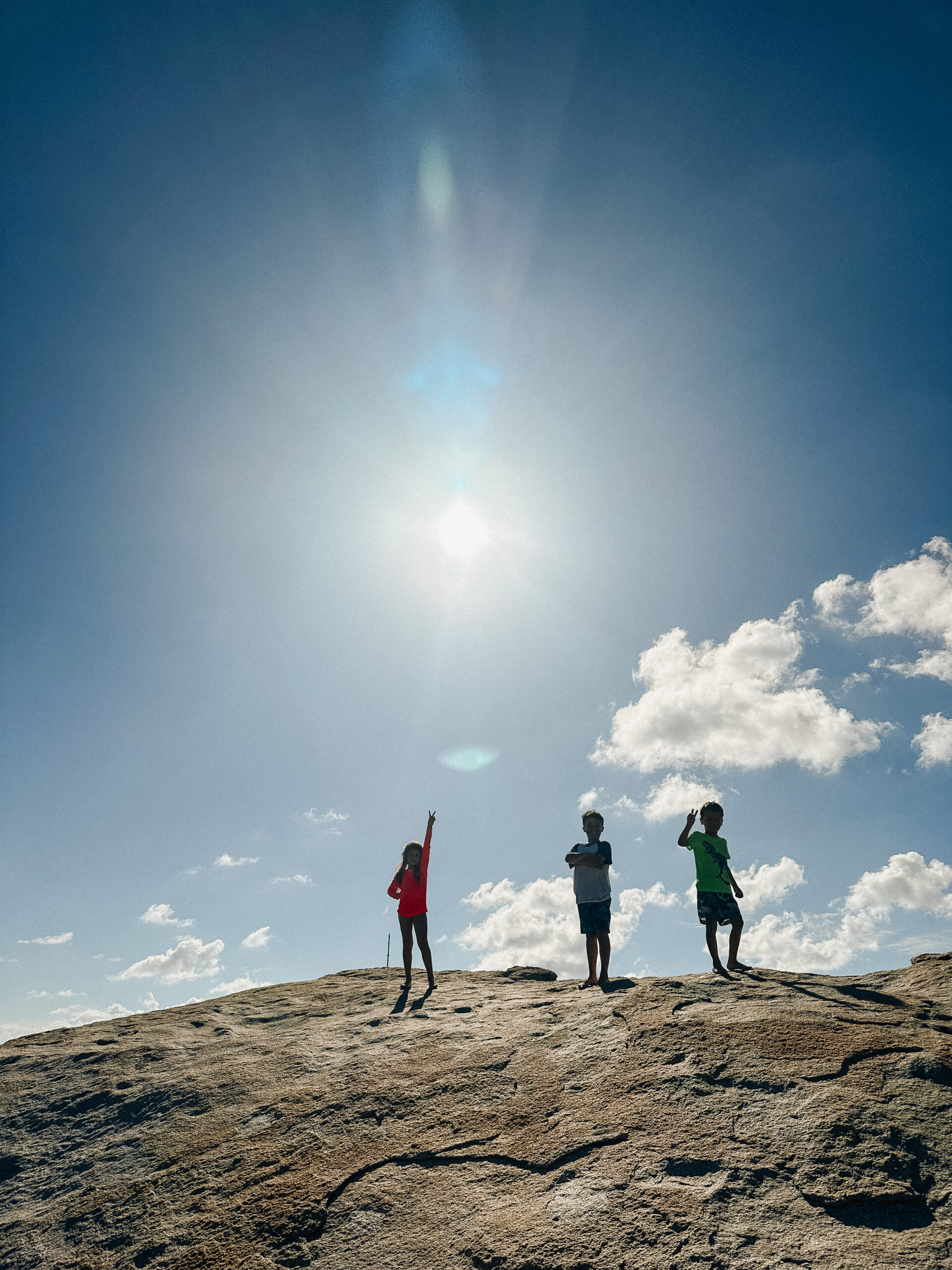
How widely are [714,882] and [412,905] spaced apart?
3.78 m

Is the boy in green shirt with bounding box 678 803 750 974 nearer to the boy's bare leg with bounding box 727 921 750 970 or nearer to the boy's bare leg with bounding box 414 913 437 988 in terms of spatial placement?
the boy's bare leg with bounding box 727 921 750 970

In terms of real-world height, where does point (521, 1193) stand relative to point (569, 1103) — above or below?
below

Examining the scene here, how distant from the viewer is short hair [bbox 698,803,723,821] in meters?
8.15

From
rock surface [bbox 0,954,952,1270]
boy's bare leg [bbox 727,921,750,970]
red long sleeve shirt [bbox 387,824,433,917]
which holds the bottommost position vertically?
rock surface [bbox 0,954,952,1270]

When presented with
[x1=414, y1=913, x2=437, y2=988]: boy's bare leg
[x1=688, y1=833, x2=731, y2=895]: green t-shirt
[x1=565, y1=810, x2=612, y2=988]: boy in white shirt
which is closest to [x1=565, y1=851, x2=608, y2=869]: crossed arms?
[x1=565, y1=810, x2=612, y2=988]: boy in white shirt

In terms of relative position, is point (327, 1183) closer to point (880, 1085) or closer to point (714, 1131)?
point (714, 1131)

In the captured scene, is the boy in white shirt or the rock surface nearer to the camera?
the rock surface

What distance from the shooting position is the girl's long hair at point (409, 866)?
28.7 ft

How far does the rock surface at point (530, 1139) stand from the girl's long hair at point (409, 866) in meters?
1.87

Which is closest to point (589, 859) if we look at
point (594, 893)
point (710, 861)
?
point (594, 893)

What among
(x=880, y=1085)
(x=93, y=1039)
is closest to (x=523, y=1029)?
(x=880, y=1085)

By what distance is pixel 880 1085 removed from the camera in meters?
4.11

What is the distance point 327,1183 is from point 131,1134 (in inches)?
96.6

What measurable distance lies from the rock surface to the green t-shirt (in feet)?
3.78
